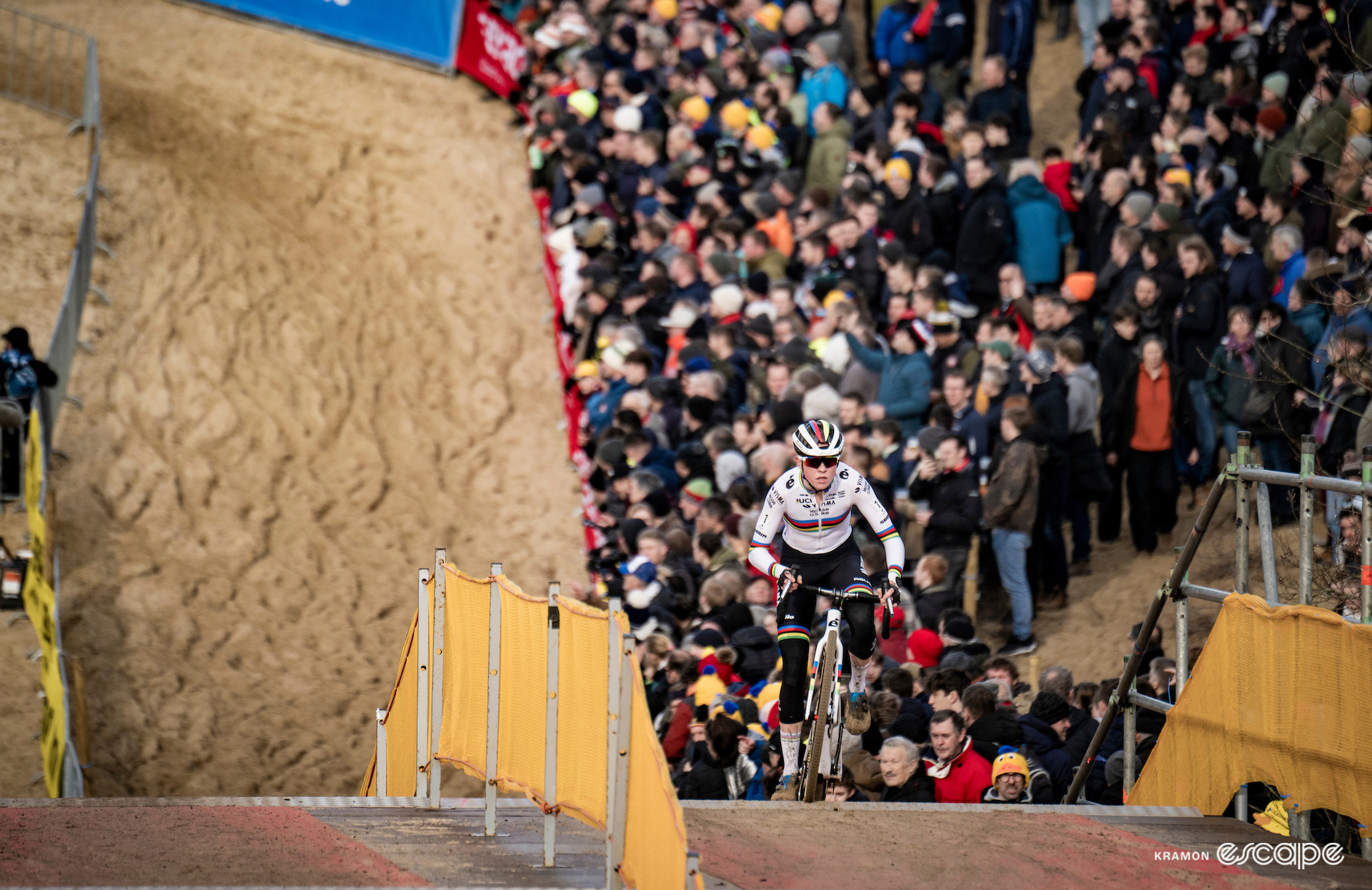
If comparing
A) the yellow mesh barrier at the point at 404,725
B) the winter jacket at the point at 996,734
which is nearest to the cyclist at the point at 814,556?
the winter jacket at the point at 996,734

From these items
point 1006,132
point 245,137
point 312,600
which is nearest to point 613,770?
point 312,600

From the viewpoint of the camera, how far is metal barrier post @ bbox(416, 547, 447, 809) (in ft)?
26.8

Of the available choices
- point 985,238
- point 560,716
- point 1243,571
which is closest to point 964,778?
point 1243,571

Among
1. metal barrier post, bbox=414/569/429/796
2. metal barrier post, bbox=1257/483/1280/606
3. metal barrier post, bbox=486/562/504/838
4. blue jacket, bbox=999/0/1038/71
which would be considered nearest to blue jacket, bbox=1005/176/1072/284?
blue jacket, bbox=999/0/1038/71

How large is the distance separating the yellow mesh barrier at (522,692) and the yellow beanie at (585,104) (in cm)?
1418

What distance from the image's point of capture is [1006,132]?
16.8 meters

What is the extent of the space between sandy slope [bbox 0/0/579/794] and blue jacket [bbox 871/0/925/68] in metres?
5.66

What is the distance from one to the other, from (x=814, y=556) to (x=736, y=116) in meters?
10.7

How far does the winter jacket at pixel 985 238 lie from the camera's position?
15609mm

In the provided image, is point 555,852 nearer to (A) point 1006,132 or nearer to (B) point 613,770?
(B) point 613,770

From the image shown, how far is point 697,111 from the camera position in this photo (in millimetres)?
19469

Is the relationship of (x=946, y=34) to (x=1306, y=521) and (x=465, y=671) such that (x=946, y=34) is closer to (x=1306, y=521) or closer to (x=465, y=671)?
(x=1306, y=521)

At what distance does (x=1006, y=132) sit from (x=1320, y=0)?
3.41m

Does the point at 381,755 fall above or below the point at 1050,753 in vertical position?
below
